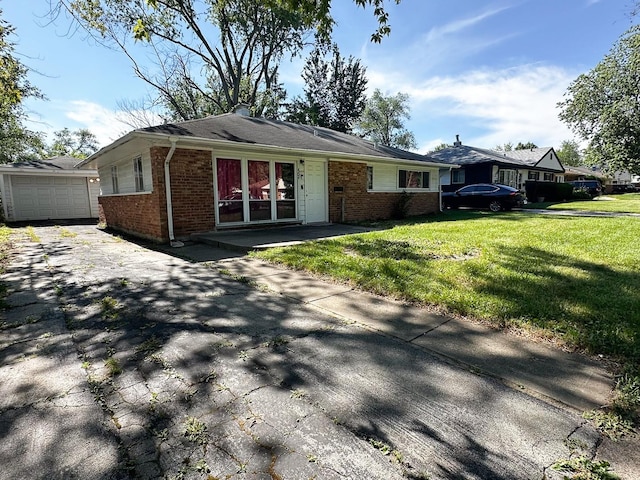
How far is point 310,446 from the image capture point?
170cm

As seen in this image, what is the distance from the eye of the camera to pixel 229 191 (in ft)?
30.9

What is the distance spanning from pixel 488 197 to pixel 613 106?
17404 mm

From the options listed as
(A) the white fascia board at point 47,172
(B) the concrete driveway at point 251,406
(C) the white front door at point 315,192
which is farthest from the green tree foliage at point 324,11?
(A) the white fascia board at point 47,172

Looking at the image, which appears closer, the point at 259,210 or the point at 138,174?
the point at 138,174

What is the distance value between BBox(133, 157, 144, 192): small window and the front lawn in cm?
558

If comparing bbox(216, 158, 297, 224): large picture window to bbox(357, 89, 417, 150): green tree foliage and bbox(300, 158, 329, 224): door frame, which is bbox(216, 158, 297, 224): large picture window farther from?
bbox(357, 89, 417, 150): green tree foliage

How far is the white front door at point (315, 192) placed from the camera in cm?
1120

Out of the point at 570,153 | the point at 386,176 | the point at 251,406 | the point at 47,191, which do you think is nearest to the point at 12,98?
the point at 47,191

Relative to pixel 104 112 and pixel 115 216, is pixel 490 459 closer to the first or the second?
pixel 115 216

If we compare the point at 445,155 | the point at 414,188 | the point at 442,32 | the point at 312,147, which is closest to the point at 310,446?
the point at 312,147

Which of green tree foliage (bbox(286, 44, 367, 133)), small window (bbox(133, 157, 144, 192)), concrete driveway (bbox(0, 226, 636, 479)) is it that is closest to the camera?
concrete driveway (bbox(0, 226, 636, 479))

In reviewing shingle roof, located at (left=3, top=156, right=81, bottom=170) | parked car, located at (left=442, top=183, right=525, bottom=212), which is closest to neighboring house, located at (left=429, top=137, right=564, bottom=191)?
parked car, located at (left=442, top=183, right=525, bottom=212)

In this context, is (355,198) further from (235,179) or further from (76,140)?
(76,140)

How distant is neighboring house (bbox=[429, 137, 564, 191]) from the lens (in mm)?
23234
